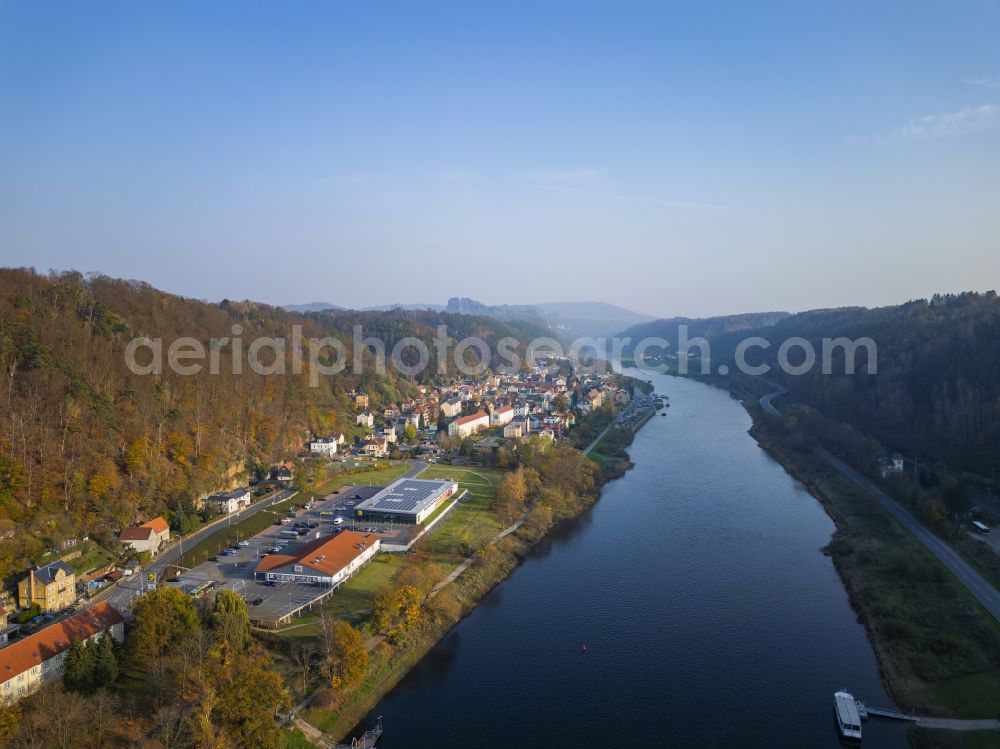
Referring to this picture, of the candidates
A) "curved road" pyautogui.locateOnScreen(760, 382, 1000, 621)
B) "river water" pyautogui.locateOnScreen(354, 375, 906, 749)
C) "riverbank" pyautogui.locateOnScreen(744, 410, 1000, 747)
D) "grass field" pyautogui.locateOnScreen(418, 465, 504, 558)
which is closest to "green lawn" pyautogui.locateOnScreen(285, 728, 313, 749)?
"river water" pyautogui.locateOnScreen(354, 375, 906, 749)

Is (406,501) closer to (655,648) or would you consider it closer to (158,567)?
(158,567)

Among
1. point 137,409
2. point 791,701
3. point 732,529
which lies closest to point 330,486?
point 137,409

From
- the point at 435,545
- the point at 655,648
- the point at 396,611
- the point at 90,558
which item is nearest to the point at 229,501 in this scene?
the point at 90,558

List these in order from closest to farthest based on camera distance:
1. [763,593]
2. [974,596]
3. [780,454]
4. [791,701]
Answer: [791,701] → [974,596] → [763,593] → [780,454]

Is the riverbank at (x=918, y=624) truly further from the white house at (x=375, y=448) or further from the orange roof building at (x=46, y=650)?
the white house at (x=375, y=448)

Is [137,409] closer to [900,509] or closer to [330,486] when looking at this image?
[330,486]
